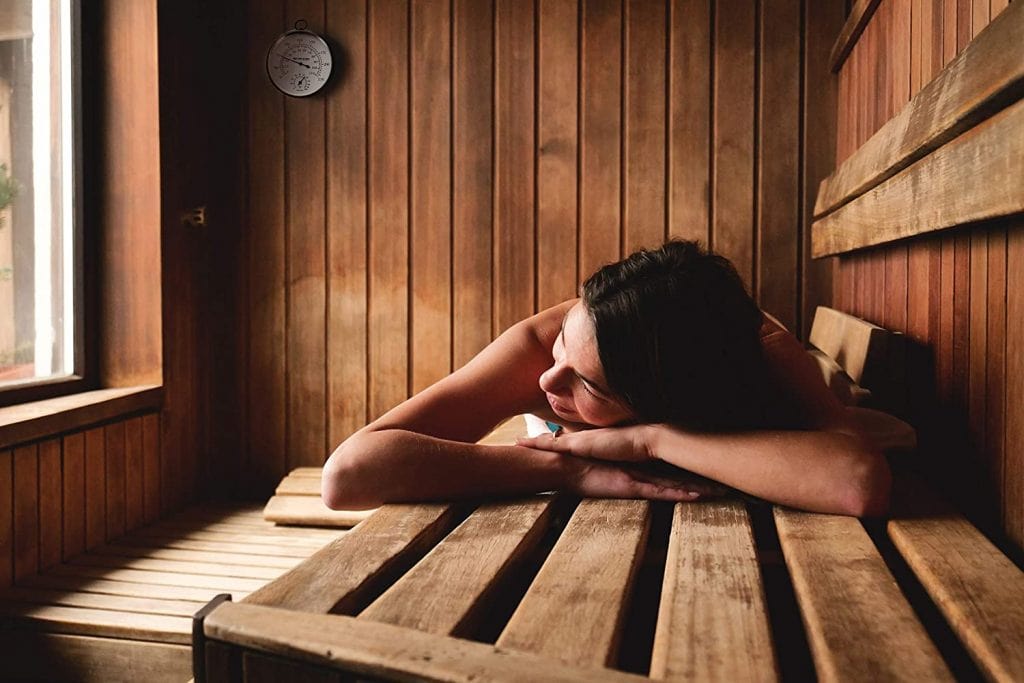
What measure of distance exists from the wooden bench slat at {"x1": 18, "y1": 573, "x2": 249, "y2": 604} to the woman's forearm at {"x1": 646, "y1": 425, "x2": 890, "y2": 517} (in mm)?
1410

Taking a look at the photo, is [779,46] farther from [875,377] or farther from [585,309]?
[585,309]

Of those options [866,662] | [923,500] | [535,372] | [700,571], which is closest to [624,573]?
[700,571]

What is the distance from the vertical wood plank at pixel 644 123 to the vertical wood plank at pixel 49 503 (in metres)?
2.00

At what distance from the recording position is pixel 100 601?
2.26m

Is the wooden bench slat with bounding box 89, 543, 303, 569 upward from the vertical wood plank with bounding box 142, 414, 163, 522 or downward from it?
downward

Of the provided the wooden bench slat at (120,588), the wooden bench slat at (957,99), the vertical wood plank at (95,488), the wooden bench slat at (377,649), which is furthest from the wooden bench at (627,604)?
the vertical wood plank at (95,488)

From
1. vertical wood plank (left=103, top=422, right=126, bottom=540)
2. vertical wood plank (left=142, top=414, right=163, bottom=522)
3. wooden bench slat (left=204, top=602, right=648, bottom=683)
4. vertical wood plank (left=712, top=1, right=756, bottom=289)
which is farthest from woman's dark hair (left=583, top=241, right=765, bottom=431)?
vertical wood plank (left=142, top=414, right=163, bottom=522)

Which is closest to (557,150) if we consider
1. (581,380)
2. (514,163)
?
(514,163)

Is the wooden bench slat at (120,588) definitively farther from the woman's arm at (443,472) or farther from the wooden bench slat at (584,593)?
the wooden bench slat at (584,593)

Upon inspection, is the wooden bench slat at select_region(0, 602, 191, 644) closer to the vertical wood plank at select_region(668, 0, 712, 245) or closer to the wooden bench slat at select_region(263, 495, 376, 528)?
the wooden bench slat at select_region(263, 495, 376, 528)

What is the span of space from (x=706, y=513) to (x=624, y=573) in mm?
370

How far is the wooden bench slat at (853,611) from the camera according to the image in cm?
78

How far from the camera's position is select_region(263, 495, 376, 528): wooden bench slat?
2.96 meters

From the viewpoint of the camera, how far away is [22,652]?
2188 millimetres
